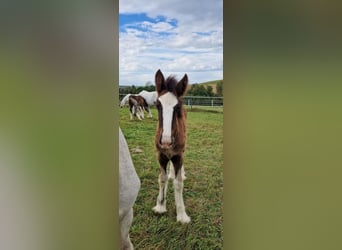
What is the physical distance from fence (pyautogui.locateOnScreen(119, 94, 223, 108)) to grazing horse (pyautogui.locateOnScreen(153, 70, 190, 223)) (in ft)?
0.09

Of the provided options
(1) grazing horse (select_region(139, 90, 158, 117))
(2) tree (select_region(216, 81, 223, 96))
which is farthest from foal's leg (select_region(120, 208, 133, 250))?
(2) tree (select_region(216, 81, 223, 96))

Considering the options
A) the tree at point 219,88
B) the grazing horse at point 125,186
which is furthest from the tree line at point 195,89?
the grazing horse at point 125,186

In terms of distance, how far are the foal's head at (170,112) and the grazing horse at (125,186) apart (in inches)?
5.2

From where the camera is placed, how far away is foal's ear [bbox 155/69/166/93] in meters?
1.34

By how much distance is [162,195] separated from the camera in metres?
1.35

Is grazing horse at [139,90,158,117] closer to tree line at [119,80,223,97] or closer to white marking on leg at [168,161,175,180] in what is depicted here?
tree line at [119,80,223,97]

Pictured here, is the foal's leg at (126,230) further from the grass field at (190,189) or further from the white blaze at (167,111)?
the white blaze at (167,111)

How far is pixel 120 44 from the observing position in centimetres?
134

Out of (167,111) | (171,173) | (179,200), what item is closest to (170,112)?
(167,111)

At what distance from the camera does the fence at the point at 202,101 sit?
1333 mm
